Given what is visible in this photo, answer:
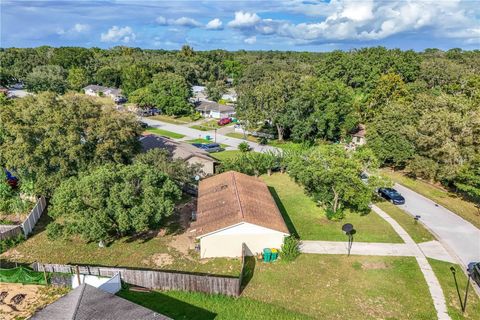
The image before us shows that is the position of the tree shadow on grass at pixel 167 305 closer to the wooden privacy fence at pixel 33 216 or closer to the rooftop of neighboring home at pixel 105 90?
the wooden privacy fence at pixel 33 216

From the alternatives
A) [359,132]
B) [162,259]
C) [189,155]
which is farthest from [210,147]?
[162,259]

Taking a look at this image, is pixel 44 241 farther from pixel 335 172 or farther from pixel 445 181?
pixel 445 181

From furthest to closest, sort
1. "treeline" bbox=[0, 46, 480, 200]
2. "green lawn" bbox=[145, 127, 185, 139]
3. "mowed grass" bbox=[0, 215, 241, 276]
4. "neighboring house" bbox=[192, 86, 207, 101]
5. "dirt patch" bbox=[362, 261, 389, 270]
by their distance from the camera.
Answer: "neighboring house" bbox=[192, 86, 207, 101]
"green lawn" bbox=[145, 127, 185, 139]
"treeline" bbox=[0, 46, 480, 200]
"mowed grass" bbox=[0, 215, 241, 276]
"dirt patch" bbox=[362, 261, 389, 270]

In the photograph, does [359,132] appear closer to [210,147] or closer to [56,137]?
[210,147]

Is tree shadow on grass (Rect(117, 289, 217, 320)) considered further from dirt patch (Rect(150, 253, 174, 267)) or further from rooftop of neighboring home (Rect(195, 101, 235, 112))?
rooftop of neighboring home (Rect(195, 101, 235, 112))

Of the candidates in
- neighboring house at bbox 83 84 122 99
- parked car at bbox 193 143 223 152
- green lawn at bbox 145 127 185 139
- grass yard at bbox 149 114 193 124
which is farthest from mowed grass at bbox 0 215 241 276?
neighboring house at bbox 83 84 122 99
